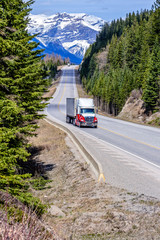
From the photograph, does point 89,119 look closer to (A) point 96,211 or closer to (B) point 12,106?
(B) point 12,106

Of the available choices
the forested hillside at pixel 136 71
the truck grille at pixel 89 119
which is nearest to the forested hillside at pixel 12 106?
the truck grille at pixel 89 119

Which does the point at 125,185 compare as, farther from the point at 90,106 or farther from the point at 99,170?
the point at 90,106

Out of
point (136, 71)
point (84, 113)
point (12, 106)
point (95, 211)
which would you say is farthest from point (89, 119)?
point (136, 71)

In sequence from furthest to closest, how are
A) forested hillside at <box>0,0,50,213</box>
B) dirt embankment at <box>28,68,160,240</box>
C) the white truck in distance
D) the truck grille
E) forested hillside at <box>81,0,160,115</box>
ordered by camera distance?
forested hillside at <box>81,0,160,115</box> → the white truck in distance → the truck grille → forested hillside at <box>0,0,50,213</box> → dirt embankment at <box>28,68,160,240</box>

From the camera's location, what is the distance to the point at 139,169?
40.1 feet

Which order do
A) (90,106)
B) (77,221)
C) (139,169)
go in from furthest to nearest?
(90,106) → (139,169) → (77,221)

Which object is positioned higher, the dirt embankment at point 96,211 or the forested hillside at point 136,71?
the forested hillside at point 136,71

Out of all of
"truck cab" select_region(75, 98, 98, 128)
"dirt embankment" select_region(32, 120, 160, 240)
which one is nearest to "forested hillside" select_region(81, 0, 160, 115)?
"truck cab" select_region(75, 98, 98, 128)

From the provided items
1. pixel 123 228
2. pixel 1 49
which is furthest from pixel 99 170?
pixel 1 49

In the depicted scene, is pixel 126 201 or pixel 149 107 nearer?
pixel 126 201

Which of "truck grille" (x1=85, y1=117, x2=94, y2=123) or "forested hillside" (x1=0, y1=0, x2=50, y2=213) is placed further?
"truck grille" (x1=85, y1=117, x2=94, y2=123)

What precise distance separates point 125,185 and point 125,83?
214 ft

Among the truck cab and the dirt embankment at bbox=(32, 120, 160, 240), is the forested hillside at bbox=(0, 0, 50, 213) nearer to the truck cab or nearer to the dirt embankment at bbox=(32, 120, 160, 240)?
the dirt embankment at bbox=(32, 120, 160, 240)

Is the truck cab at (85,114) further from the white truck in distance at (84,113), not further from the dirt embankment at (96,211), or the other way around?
the dirt embankment at (96,211)
